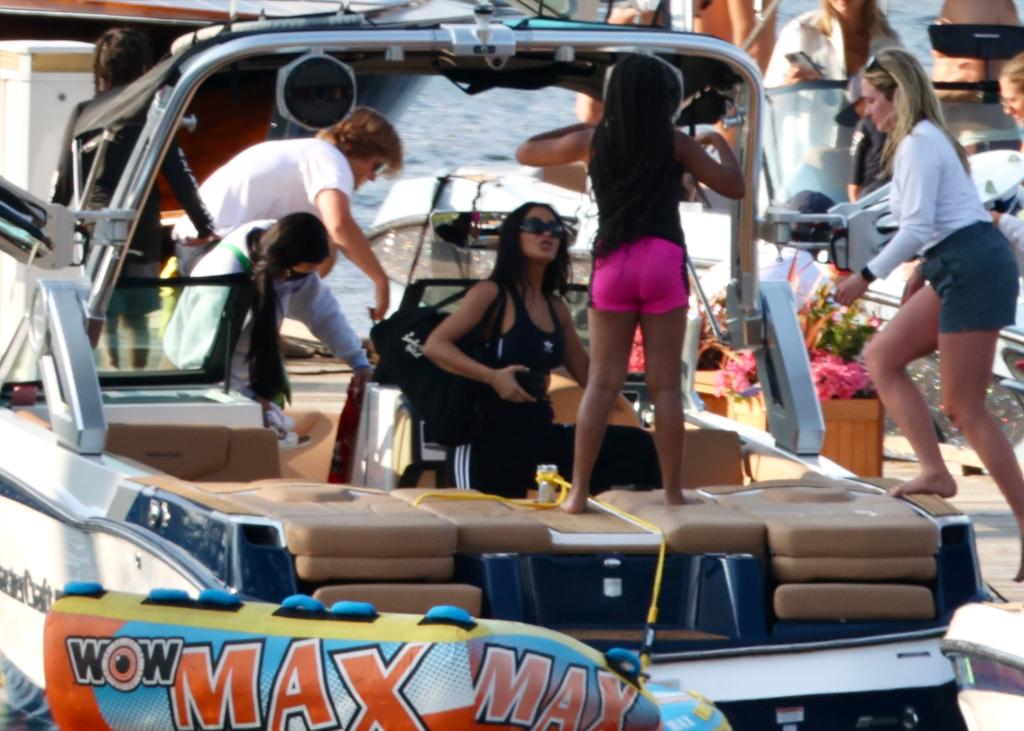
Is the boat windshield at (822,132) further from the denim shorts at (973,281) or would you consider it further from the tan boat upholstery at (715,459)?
the tan boat upholstery at (715,459)

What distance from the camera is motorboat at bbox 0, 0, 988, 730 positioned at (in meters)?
5.42

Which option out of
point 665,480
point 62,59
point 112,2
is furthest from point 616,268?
point 112,2

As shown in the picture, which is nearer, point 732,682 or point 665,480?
point 732,682

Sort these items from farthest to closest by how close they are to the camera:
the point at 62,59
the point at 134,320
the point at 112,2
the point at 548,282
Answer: the point at 112,2
the point at 62,59
the point at 134,320
the point at 548,282

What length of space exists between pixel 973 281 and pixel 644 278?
1422 mm

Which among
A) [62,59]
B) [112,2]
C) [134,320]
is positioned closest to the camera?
[134,320]

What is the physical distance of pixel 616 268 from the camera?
5.89 meters

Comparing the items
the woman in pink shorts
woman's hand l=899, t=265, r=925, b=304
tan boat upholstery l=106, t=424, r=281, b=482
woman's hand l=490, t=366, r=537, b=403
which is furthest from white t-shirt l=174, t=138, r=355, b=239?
the woman in pink shorts

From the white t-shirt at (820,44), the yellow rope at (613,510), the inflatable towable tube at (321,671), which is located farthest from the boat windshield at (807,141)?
the inflatable towable tube at (321,671)

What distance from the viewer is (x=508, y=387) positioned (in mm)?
6402

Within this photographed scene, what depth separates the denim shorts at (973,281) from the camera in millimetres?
6855

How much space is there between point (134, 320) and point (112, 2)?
5776mm

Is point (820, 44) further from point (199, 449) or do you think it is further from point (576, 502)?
point (576, 502)

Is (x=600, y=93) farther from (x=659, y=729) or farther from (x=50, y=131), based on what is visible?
(x=50, y=131)
